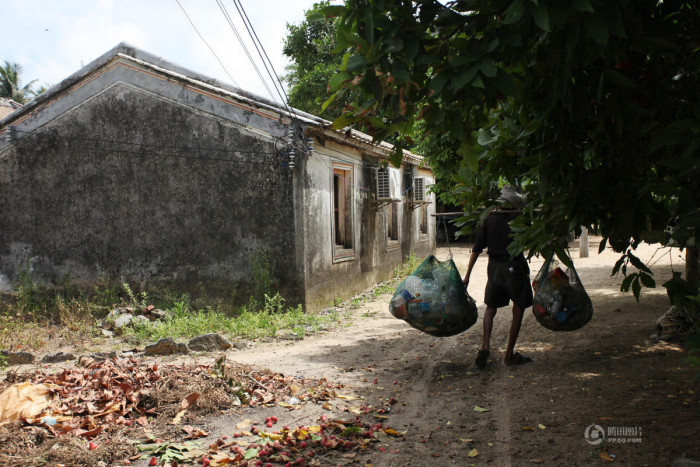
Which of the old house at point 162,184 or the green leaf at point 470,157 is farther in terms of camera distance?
the old house at point 162,184

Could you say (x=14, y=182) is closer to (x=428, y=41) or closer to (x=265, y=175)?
(x=265, y=175)

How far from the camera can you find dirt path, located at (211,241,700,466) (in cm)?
340

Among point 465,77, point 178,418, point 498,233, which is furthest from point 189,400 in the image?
point 465,77

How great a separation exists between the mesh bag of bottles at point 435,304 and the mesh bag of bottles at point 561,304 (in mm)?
701

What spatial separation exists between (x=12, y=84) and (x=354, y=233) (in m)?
28.1

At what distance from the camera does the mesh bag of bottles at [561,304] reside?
15.6ft

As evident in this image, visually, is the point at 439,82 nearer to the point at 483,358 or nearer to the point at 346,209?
the point at 483,358

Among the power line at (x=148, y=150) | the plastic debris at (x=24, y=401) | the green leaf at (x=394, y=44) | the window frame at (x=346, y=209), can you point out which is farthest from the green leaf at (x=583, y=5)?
the window frame at (x=346, y=209)

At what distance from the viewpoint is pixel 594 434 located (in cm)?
353

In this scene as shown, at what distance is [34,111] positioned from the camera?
966 cm

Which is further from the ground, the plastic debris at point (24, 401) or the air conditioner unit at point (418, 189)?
the air conditioner unit at point (418, 189)

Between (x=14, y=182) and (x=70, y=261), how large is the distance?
191 centimetres

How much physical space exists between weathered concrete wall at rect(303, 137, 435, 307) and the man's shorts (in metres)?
4.01

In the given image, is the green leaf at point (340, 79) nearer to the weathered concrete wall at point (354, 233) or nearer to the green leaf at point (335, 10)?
the green leaf at point (335, 10)
